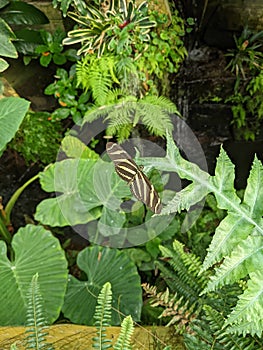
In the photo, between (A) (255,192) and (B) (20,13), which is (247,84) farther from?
(A) (255,192)

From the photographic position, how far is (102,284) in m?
2.30

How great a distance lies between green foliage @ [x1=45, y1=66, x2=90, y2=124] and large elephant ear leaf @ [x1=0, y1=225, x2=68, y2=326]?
0.97 metres

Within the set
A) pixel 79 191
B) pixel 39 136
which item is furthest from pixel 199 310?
pixel 39 136

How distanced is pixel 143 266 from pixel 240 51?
5.87ft

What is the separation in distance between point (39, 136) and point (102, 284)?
128cm

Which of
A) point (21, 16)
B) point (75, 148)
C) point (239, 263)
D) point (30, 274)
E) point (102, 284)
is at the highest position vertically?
point (21, 16)

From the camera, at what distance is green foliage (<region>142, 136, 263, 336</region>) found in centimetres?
99

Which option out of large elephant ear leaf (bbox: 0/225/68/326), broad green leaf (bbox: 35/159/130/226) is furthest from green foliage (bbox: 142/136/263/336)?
broad green leaf (bbox: 35/159/130/226)

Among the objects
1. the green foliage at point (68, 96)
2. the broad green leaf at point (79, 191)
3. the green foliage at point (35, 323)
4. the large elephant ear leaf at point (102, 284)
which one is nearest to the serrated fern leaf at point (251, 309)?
the green foliage at point (35, 323)

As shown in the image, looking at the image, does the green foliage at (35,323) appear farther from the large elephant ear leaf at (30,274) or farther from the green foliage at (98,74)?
the green foliage at (98,74)

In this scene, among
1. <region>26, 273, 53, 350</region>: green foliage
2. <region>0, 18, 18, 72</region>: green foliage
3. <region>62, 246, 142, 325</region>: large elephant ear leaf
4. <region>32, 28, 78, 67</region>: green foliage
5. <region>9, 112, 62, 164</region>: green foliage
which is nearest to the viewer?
<region>26, 273, 53, 350</region>: green foliage

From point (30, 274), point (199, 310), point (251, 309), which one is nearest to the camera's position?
point (251, 309)

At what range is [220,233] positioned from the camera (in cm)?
105

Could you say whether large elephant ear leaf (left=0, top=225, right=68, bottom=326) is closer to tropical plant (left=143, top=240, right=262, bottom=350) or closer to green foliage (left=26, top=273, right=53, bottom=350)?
tropical plant (left=143, top=240, right=262, bottom=350)
